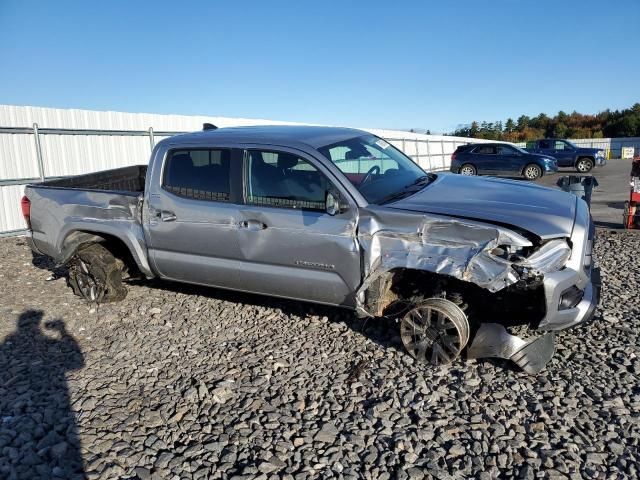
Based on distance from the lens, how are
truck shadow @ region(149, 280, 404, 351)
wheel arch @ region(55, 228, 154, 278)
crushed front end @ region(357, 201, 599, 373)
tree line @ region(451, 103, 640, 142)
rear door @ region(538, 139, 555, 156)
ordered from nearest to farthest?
crushed front end @ region(357, 201, 599, 373) → truck shadow @ region(149, 280, 404, 351) → wheel arch @ region(55, 228, 154, 278) → rear door @ region(538, 139, 555, 156) → tree line @ region(451, 103, 640, 142)

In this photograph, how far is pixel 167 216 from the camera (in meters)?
4.70

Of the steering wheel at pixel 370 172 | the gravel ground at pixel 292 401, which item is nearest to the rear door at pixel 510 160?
the gravel ground at pixel 292 401

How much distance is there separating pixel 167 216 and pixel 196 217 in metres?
0.36

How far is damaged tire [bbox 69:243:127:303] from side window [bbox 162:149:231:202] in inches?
49.2

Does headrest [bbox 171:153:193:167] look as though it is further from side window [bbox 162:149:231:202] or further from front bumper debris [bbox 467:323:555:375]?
front bumper debris [bbox 467:323:555:375]

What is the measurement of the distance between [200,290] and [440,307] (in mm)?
3162

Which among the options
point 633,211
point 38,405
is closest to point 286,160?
point 38,405

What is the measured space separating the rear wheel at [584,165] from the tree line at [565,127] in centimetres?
3111

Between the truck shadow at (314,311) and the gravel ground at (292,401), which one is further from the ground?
the truck shadow at (314,311)

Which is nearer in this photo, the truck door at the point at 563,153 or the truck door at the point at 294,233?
the truck door at the point at 294,233

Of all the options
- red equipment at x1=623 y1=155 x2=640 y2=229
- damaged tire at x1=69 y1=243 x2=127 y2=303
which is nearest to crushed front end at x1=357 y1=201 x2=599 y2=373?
damaged tire at x1=69 y1=243 x2=127 y2=303

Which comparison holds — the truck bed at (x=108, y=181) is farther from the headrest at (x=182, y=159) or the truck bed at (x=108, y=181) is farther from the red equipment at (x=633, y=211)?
the red equipment at (x=633, y=211)

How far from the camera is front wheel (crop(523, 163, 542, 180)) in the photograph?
19969 millimetres

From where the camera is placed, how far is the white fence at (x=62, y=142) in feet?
31.1
